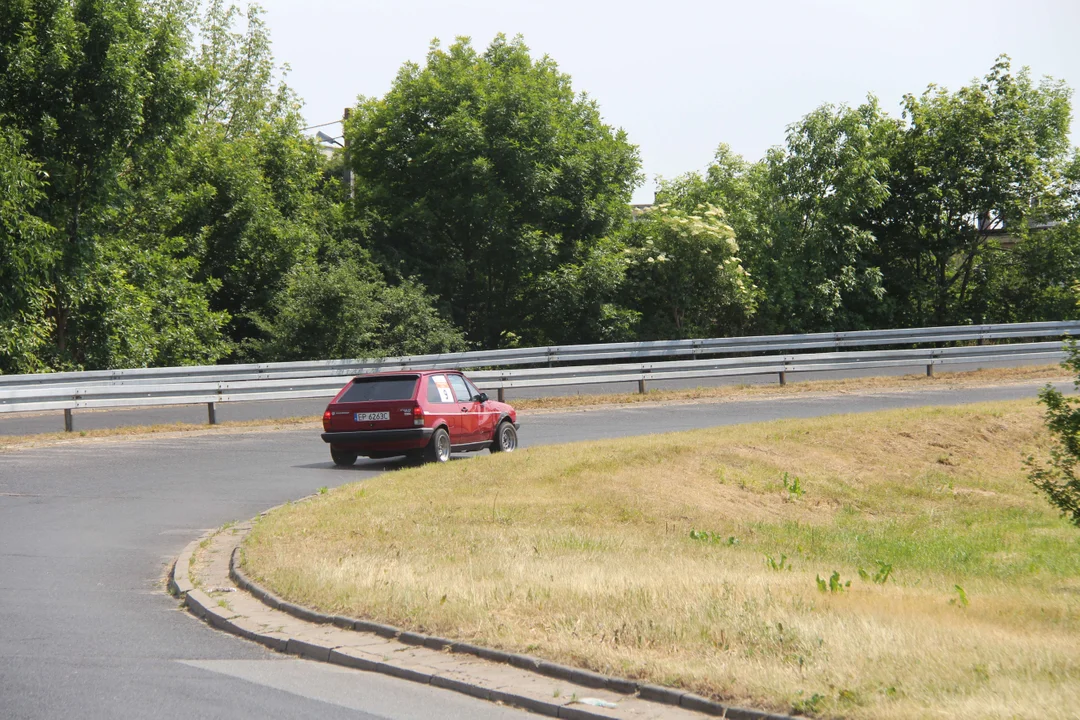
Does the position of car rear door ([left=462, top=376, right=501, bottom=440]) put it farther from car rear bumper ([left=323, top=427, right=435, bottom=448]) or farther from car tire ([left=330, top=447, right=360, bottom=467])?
car tire ([left=330, top=447, right=360, bottom=467])

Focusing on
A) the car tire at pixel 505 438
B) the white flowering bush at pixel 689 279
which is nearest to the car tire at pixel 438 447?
the car tire at pixel 505 438

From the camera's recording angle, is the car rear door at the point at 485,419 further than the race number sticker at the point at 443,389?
Yes

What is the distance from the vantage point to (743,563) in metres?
10.3

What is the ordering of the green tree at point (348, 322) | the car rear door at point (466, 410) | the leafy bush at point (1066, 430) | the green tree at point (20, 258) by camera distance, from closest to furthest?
1. the leafy bush at point (1066, 430)
2. the car rear door at point (466, 410)
3. the green tree at point (20, 258)
4. the green tree at point (348, 322)

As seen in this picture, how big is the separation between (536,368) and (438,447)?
409 inches

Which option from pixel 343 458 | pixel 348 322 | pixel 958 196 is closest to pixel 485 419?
pixel 343 458

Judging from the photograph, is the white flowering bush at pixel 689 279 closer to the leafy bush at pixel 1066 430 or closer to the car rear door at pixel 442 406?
the car rear door at pixel 442 406

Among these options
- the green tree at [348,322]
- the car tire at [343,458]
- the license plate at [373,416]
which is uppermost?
the green tree at [348,322]

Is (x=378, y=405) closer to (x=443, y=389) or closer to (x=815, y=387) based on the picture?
(x=443, y=389)

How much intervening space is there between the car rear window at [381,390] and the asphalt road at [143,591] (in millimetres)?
1078

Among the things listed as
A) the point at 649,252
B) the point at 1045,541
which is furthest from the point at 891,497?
the point at 649,252

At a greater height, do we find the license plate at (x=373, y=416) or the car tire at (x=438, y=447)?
the license plate at (x=373, y=416)

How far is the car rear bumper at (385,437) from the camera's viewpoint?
1677cm

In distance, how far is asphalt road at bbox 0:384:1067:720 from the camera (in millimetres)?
6090
